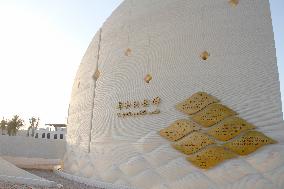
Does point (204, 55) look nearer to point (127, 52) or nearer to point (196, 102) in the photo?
point (196, 102)

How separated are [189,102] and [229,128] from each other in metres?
1.99

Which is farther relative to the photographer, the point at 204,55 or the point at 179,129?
the point at 204,55

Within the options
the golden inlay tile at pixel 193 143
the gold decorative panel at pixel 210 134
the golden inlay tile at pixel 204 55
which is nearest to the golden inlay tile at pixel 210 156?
the gold decorative panel at pixel 210 134

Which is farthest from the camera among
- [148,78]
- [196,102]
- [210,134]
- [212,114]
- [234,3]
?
[148,78]

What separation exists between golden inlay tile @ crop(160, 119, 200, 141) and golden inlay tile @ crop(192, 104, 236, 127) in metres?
0.28

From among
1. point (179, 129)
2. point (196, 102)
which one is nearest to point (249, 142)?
point (196, 102)

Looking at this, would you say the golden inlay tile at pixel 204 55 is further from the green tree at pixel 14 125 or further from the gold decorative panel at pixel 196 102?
the green tree at pixel 14 125

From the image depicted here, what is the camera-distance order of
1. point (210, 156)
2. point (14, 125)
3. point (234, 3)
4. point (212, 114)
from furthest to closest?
point (14, 125), point (234, 3), point (212, 114), point (210, 156)

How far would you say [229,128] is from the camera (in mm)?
11359

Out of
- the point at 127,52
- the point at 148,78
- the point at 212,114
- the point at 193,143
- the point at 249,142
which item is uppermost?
the point at 127,52

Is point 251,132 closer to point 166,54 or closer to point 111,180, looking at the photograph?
point 166,54

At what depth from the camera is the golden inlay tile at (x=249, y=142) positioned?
10.6 meters

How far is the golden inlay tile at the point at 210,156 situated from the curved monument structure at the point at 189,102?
Answer: 38mm

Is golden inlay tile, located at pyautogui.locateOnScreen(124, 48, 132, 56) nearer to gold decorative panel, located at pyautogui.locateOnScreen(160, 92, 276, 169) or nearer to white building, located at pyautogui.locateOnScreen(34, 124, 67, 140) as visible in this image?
gold decorative panel, located at pyautogui.locateOnScreen(160, 92, 276, 169)
